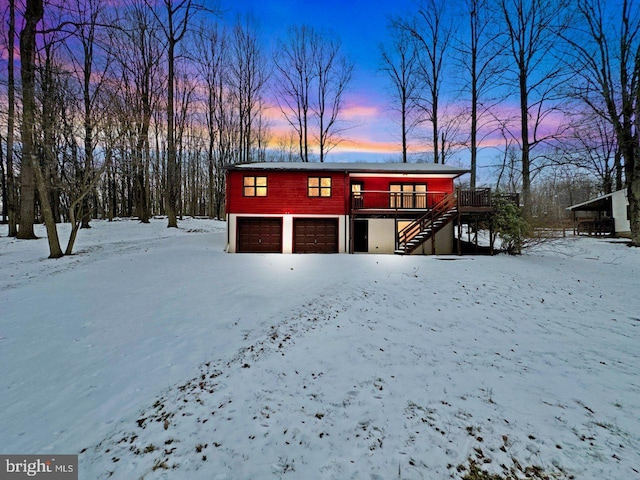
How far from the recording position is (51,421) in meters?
3.54

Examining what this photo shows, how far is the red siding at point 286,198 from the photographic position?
1681 centimetres

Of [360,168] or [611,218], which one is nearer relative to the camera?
[360,168]

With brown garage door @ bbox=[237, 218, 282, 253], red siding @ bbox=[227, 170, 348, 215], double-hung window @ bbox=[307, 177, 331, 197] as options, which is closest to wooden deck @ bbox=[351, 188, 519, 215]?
red siding @ bbox=[227, 170, 348, 215]

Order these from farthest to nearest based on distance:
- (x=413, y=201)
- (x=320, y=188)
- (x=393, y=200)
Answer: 1. (x=393, y=200)
2. (x=413, y=201)
3. (x=320, y=188)

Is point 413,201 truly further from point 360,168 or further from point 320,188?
point 320,188

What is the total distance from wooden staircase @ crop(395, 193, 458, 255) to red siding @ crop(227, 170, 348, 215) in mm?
4207

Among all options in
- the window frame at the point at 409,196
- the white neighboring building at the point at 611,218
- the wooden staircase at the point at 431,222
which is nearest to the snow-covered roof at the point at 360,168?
the window frame at the point at 409,196

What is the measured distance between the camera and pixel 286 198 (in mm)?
17078

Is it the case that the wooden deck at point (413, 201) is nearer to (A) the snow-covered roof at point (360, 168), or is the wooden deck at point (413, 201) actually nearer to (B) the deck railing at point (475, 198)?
(B) the deck railing at point (475, 198)

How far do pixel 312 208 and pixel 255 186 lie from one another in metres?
3.67

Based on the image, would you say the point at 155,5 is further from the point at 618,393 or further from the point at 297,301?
the point at 618,393

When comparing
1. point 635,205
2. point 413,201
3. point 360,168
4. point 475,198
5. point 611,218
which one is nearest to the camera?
point 475,198

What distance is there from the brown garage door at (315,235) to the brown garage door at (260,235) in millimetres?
1092

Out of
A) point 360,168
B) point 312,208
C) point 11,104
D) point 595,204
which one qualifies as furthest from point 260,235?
point 595,204
